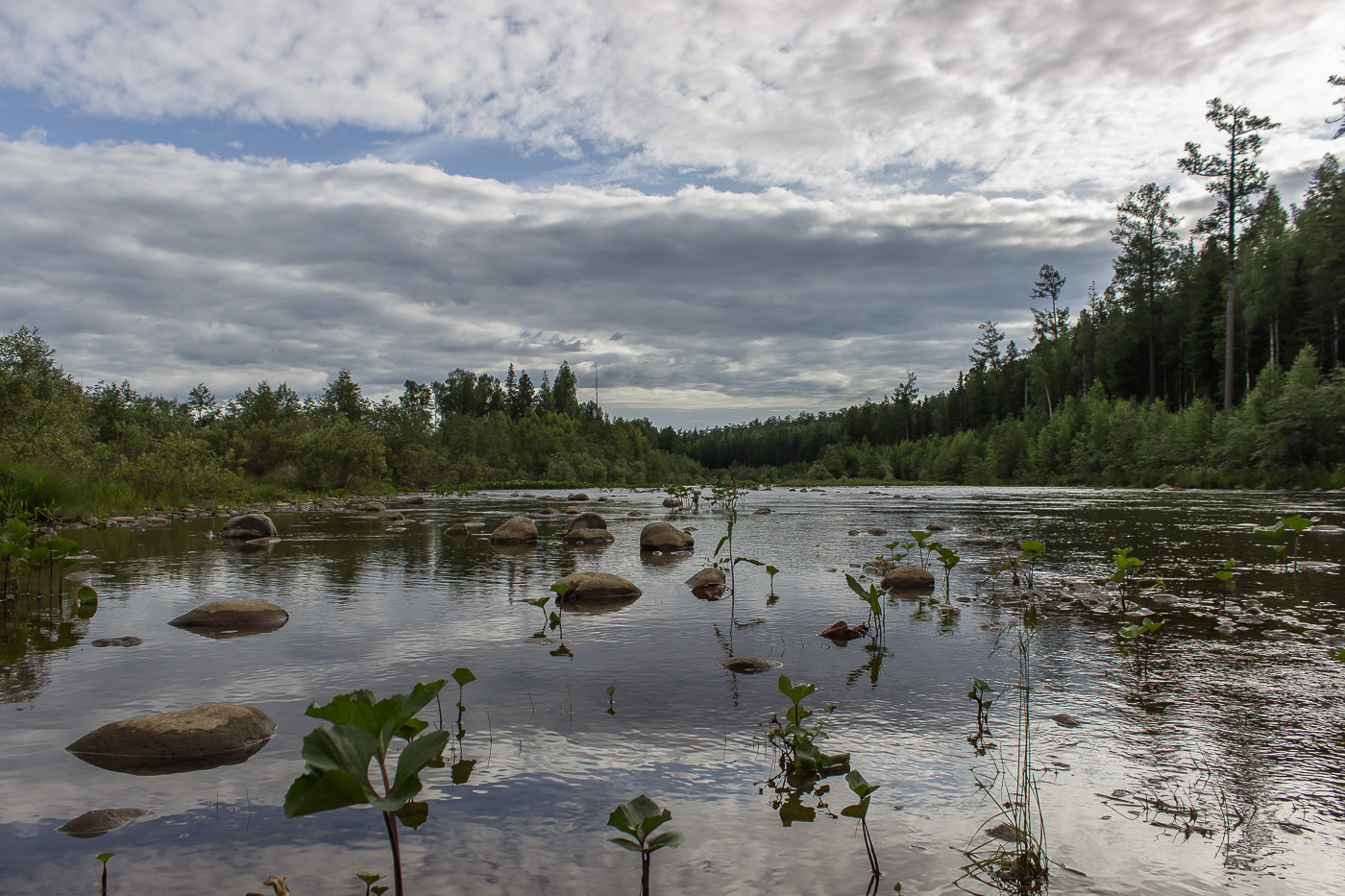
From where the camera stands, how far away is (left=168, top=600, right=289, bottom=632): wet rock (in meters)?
7.63

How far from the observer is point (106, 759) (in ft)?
13.5

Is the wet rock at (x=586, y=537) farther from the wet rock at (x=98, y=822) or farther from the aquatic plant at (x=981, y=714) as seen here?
A: the wet rock at (x=98, y=822)

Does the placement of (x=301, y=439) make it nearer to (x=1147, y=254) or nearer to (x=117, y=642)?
(x=117, y=642)

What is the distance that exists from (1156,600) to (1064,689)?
168 inches

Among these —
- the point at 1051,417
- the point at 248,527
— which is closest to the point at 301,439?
the point at 248,527

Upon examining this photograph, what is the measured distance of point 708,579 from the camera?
9969 mm

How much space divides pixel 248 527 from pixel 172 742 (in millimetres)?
14431

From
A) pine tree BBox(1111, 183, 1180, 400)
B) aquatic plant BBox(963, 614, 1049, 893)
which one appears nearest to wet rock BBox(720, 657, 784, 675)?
aquatic plant BBox(963, 614, 1049, 893)

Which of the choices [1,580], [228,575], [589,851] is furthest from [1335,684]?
[1,580]

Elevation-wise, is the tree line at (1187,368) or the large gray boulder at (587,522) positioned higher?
the tree line at (1187,368)

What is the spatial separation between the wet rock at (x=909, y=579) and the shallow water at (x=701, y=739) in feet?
1.92

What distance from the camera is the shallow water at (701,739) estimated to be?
2984 mm

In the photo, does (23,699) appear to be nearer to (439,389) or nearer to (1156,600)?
(1156,600)

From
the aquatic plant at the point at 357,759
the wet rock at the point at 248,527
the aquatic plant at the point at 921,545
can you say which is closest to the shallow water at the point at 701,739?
the aquatic plant at the point at 921,545
